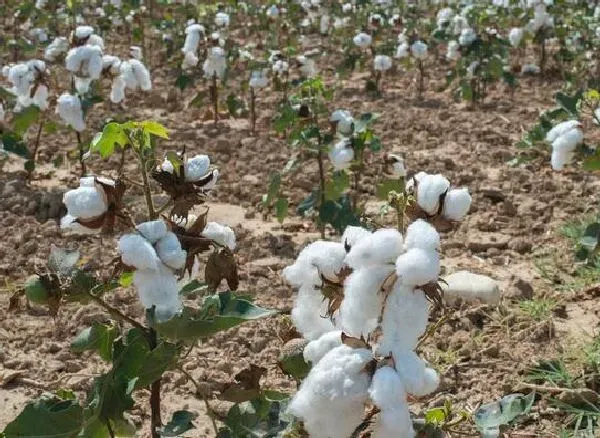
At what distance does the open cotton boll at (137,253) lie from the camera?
140 centimetres

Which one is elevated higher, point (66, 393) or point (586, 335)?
point (66, 393)

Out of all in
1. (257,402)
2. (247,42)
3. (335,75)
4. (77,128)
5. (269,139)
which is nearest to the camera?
(257,402)

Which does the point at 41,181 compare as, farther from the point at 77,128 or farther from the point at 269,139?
the point at 269,139

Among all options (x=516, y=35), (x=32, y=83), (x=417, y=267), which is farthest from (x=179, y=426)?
(x=516, y=35)

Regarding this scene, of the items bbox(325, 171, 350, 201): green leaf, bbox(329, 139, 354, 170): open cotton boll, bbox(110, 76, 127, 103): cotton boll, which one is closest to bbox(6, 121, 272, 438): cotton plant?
bbox(329, 139, 354, 170): open cotton boll

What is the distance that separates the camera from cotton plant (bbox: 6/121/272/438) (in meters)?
1.44

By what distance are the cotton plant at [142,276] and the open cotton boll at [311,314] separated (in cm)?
7

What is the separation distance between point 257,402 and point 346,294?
0.39 m

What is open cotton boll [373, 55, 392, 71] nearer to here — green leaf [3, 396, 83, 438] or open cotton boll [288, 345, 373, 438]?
green leaf [3, 396, 83, 438]

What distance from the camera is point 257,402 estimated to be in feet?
5.39

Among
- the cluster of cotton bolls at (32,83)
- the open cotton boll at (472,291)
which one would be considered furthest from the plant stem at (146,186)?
the cluster of cotton bolls at (32,83)

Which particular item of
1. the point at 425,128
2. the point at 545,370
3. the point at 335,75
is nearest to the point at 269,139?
the point at 425,128

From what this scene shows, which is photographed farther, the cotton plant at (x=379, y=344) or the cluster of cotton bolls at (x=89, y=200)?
the cluster of cotton bolls at (x=89, y=200)

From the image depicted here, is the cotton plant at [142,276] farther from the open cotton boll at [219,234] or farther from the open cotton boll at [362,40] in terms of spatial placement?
the open cotton boll at [362,40]
